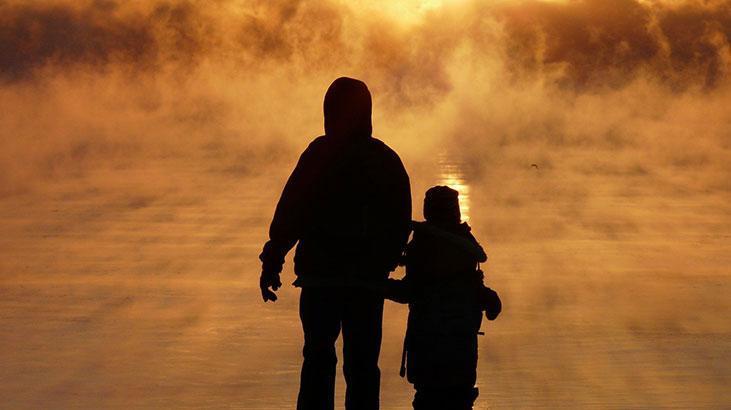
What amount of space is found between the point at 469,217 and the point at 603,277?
4.82 m

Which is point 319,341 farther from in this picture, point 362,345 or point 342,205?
point 342,205

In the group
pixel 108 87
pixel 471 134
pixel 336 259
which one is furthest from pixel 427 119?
pixel 336 259

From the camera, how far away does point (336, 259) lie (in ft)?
28.7

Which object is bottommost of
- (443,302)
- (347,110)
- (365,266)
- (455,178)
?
(443,302)

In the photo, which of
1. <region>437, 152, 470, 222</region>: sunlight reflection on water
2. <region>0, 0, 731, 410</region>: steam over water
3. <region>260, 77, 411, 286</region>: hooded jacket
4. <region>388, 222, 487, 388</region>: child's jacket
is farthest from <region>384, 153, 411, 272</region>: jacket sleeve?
<region>437, 152, 470, 222</region>: sunlight reflection on water

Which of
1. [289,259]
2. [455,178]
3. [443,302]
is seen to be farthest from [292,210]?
[455,178]

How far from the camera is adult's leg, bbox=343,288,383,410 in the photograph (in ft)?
28.7

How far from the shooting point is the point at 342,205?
345 inches

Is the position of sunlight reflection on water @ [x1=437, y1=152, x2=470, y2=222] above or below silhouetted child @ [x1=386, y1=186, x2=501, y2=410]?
above

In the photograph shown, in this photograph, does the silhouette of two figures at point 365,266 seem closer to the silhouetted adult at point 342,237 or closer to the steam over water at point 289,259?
the silhouetted adult at point 342,237

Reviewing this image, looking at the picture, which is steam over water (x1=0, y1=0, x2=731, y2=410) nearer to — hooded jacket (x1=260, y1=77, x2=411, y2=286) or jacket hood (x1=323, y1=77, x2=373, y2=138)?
hooded jacket (x1=260, y1=77, x2=411, y2=286)

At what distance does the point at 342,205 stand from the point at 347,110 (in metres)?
0.40

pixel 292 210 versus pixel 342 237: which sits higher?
pixel 292 210

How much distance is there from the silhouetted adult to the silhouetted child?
17 centimetres
